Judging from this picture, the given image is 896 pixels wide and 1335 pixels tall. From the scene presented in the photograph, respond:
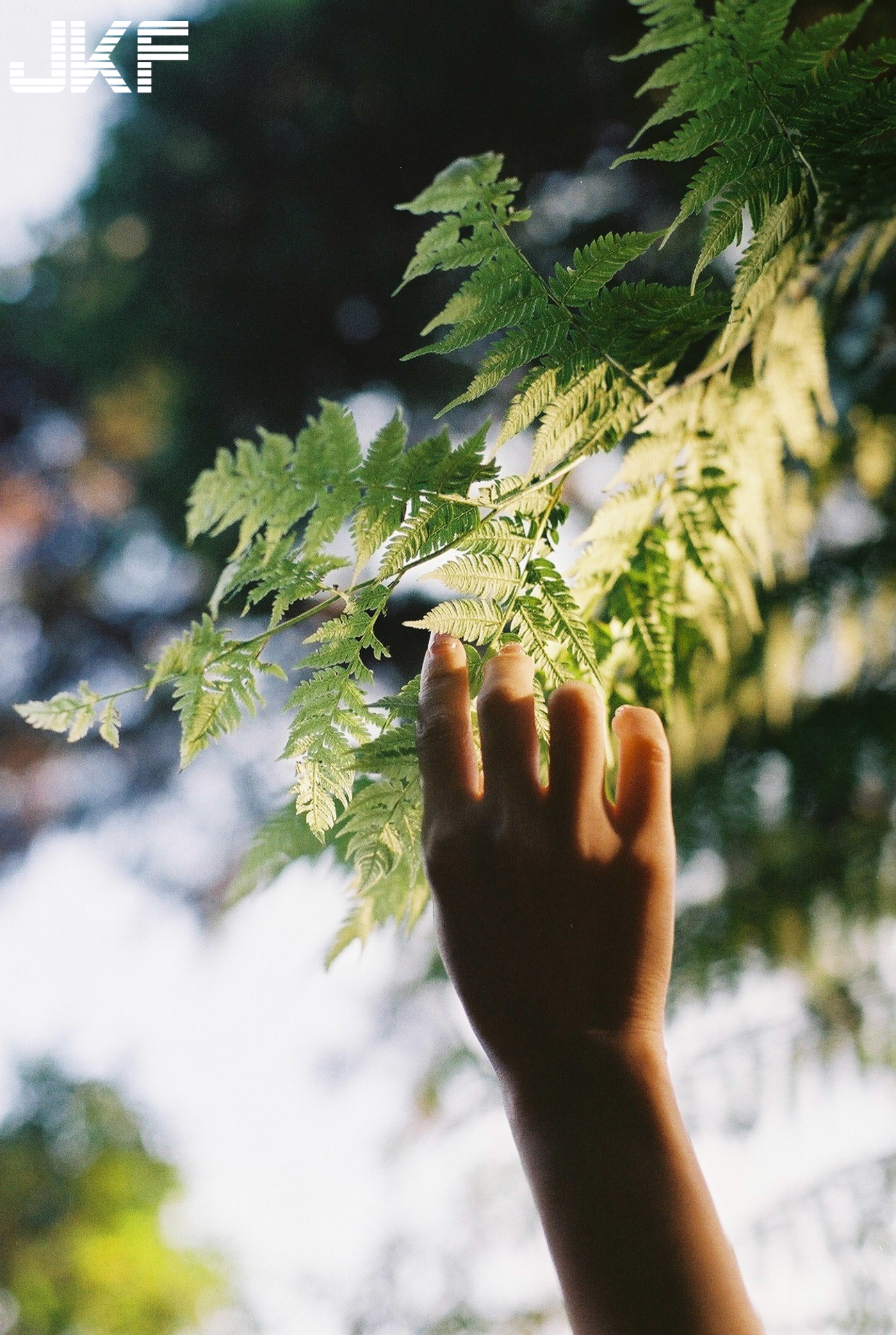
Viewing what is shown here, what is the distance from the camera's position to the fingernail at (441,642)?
1.18ft

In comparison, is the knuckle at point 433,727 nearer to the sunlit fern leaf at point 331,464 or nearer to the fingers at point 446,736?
the fingers at point 446,736

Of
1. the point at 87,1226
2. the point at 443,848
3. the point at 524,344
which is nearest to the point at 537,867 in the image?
the point at 443,848

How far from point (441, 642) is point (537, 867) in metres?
0.12

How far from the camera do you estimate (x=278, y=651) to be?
1.38 meters

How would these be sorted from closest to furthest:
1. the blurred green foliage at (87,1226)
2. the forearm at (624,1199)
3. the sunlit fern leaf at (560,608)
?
the forearm at (624,1199)
the sunlit fern leaf at (560,608)
the blurred green foliage at (87,1226)

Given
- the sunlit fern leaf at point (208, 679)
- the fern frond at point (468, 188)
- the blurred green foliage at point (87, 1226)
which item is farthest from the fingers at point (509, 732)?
the blurred green foliage at point (87, 1226)

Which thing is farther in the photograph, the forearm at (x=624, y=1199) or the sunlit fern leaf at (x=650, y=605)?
the sunlit fern leaf at (x=650, y=605)

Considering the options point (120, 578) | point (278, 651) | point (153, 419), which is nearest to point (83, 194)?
point (153, 419)

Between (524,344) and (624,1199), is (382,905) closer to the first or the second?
(624,1199)

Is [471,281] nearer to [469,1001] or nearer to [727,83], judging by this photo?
[727,83]

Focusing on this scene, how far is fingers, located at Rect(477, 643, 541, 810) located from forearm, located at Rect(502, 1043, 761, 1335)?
0.12m

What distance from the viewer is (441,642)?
1.18 feet

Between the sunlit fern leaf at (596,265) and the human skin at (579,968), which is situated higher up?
the sunlit fern leaf at (596,265)

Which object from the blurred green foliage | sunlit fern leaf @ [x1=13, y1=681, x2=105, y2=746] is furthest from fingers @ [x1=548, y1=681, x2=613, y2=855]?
the blurred green foliage
